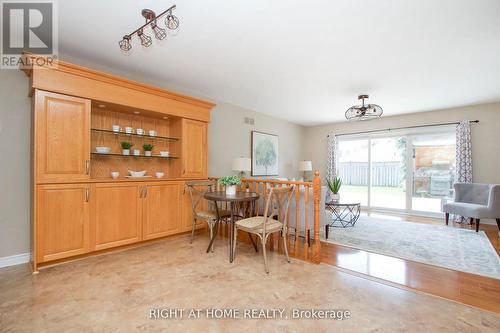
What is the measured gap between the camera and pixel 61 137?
8.57 feet

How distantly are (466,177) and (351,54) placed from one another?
4.45 meters

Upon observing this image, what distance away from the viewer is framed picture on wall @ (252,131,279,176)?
18.9ft

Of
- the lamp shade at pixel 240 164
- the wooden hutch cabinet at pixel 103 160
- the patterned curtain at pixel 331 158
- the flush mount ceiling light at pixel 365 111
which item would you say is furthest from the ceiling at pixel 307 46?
the patterned curtain at pixel 331 158

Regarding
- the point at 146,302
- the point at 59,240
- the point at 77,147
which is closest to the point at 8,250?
the point at 59,240

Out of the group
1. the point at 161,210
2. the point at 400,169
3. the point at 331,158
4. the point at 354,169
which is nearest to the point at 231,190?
the point at 161,210

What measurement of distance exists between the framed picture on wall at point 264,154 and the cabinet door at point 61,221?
145 inches

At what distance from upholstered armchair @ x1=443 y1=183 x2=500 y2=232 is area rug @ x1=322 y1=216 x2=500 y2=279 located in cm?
35

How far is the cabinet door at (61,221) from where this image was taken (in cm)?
247

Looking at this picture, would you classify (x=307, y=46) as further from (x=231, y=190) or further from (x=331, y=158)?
(x=331, y=158)

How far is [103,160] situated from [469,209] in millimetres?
6413

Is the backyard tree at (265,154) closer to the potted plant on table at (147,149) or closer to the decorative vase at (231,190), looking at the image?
the decorative vase at (231,190)

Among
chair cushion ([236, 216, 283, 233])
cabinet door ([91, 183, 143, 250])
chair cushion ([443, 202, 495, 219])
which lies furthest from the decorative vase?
chair cushion ([443, 202, 495, 219])

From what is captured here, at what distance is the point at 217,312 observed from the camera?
1813 millimetres

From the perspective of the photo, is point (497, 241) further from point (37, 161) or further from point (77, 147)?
point (37, 161)
